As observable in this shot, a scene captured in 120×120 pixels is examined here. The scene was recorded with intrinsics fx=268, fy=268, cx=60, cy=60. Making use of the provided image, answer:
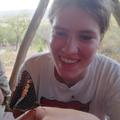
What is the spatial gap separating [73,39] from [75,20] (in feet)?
0.19

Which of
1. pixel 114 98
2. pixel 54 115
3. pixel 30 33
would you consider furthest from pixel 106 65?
pixel 30 33

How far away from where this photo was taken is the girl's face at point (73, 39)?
0.76 m

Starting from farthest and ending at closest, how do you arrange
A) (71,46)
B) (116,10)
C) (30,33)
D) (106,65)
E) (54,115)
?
(30,33)
(116,10)
(106,65)
(71,46)
(54,115)

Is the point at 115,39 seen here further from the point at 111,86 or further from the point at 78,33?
the point at 78,33

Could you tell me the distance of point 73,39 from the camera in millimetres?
753

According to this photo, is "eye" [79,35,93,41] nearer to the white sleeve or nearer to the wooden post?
the white sleeve

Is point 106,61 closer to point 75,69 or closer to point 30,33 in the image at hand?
point 75,69

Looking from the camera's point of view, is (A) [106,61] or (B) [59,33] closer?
(B) [59,33]

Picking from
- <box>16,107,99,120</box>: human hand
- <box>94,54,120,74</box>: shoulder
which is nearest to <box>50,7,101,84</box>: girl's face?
<box>94,54,120,74</box>: shoulder

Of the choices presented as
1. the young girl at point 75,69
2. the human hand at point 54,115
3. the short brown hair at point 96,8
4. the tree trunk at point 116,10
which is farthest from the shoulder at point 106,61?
the human hand at point 54,115

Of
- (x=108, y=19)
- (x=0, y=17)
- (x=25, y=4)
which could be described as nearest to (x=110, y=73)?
(x=108, y=19)

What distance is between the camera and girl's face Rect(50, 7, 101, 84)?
756 millimetres

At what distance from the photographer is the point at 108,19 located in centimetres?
84

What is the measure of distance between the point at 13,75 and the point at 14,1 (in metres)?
0.54
